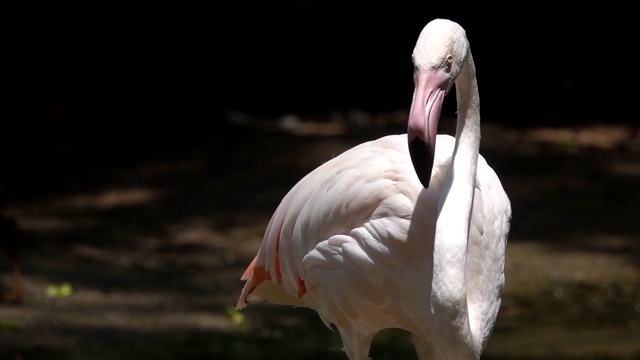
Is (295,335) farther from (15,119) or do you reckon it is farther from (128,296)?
(15,119)

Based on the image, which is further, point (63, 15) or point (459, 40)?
point (63, 15)

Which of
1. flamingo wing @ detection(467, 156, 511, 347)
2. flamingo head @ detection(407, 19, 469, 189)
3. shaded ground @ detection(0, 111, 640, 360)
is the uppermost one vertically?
flamingo head @ detection(407, 19, 469, 189)

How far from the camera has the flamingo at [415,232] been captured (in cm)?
300

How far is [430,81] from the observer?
2910mm

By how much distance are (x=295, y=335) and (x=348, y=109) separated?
4.80 metres

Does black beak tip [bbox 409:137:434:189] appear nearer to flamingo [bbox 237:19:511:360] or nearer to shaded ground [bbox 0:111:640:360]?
flamingo [bbox 237:19:511:360]

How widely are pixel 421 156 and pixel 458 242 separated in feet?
1.22

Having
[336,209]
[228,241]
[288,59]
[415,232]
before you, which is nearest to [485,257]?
[415,232]

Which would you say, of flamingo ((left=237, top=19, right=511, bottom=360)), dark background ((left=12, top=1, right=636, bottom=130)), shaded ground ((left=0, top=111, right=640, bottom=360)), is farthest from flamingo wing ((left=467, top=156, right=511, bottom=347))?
dark background ((left=12, top=1, right=636, bottom=130))

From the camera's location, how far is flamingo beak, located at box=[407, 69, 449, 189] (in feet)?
9.25

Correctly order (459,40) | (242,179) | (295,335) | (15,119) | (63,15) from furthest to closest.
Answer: (63,15) < (15,119) < (242,179) < (295,335) < (459,40)

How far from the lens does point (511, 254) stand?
672 cm

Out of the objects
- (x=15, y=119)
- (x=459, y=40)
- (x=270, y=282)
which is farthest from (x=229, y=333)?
(x=15, y=119)

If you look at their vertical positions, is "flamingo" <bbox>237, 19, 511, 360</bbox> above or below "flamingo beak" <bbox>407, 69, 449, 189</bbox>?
below
